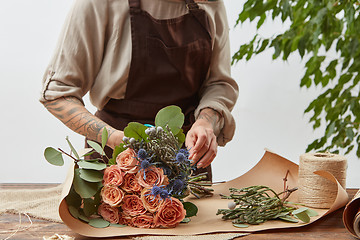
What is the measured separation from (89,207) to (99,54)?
507 millimetres

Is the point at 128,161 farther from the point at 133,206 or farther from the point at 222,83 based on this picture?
the point at 222,83

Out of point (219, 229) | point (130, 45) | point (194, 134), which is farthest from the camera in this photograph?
point (130, 45)

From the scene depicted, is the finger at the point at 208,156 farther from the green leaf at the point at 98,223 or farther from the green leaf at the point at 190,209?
the green leaf at the point at 98,223

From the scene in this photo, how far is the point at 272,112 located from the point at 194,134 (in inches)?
72.1

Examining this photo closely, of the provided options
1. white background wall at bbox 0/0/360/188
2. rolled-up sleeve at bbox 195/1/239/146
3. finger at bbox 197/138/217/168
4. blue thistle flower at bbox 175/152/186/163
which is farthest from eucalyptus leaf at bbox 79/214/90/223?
Answer: white background wall at bbox 0/0/360/188

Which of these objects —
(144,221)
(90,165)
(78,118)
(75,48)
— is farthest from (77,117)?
(144,221)

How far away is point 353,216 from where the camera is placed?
92 centimetres

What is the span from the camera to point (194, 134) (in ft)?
3.71

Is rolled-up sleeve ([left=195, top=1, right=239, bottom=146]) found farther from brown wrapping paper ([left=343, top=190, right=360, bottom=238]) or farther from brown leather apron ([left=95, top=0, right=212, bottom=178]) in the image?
brown wrapping paper ([left=343, top=190, right=360, bottom=238])

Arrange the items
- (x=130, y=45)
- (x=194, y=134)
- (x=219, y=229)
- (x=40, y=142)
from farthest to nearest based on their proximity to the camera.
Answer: (x=40, y=142)
(x=130, y=45)
(x=194, y=134)
(x=219, y=229)

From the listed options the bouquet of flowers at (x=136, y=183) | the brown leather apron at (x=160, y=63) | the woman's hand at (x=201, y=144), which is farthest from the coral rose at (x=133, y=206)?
the brown leather apron at (x=160, y=63)

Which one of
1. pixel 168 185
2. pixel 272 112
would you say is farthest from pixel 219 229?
pixel 272 112

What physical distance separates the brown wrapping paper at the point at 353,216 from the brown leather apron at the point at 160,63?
0.57 meters

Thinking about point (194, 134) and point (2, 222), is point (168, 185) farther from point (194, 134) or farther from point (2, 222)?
point (2, 222)
